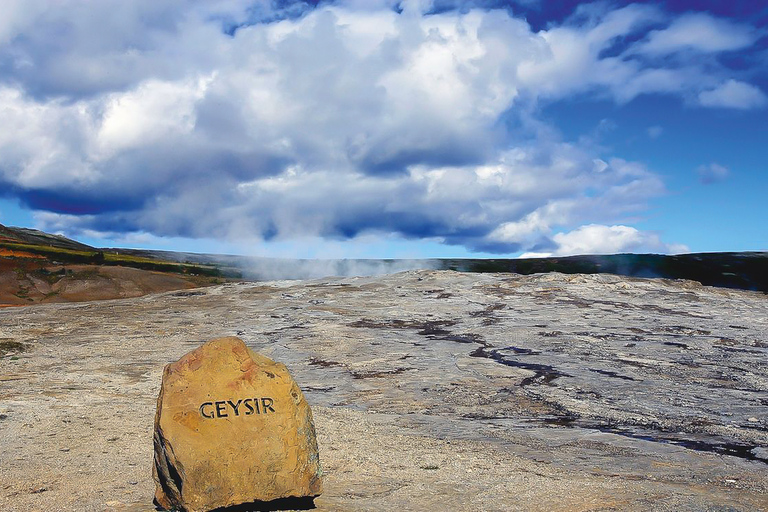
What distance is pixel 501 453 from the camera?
11.8 m

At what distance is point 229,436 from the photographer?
25.6 ft

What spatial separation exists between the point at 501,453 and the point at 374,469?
2611 millimetres

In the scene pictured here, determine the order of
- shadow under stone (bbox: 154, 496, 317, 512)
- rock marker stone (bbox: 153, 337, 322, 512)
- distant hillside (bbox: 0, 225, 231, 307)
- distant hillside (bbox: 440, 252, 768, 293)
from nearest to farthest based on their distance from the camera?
1. rock marker stone (bbox: 153, 337, 322, 512)
2. shadow under stone (bbox: 154, 496, 317, 512)
3. distant hillside (bbox: 0, 225, 231, 307)
4. distant hillside (bbox: 440, 252, 768, 293)

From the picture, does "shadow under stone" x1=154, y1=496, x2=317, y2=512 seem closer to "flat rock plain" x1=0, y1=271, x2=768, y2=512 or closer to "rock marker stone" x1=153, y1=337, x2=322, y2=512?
"rock marker stone" x1=153, y1=337, x2=322, y2=512

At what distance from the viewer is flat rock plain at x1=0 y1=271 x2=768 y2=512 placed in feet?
31.2

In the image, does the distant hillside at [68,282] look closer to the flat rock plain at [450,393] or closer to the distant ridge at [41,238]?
the flat rock plain at [450,393]

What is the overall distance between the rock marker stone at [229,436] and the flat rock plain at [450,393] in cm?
89

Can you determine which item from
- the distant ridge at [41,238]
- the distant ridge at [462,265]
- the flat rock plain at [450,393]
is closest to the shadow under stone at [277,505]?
the flat rock plain at [450,393]

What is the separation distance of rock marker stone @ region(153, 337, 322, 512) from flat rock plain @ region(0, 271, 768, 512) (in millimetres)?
887

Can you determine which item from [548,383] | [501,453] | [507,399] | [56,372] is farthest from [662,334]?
[56,372]

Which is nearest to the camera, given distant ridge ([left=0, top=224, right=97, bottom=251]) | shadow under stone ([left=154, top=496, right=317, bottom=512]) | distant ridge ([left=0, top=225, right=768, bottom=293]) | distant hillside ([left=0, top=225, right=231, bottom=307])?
shadow under stone ([left=154, top=496, right=317, bottom=512])

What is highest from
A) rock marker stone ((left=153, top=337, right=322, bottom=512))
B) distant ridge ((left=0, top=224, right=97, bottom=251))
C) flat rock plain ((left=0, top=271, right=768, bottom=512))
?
distant ridge ((left=0, top=224, right=97, bottom=251))

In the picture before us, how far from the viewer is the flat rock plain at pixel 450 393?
31.2 ft

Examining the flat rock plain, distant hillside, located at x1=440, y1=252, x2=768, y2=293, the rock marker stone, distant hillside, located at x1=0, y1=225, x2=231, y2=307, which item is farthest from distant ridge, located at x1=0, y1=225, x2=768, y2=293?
the rock marker stone
